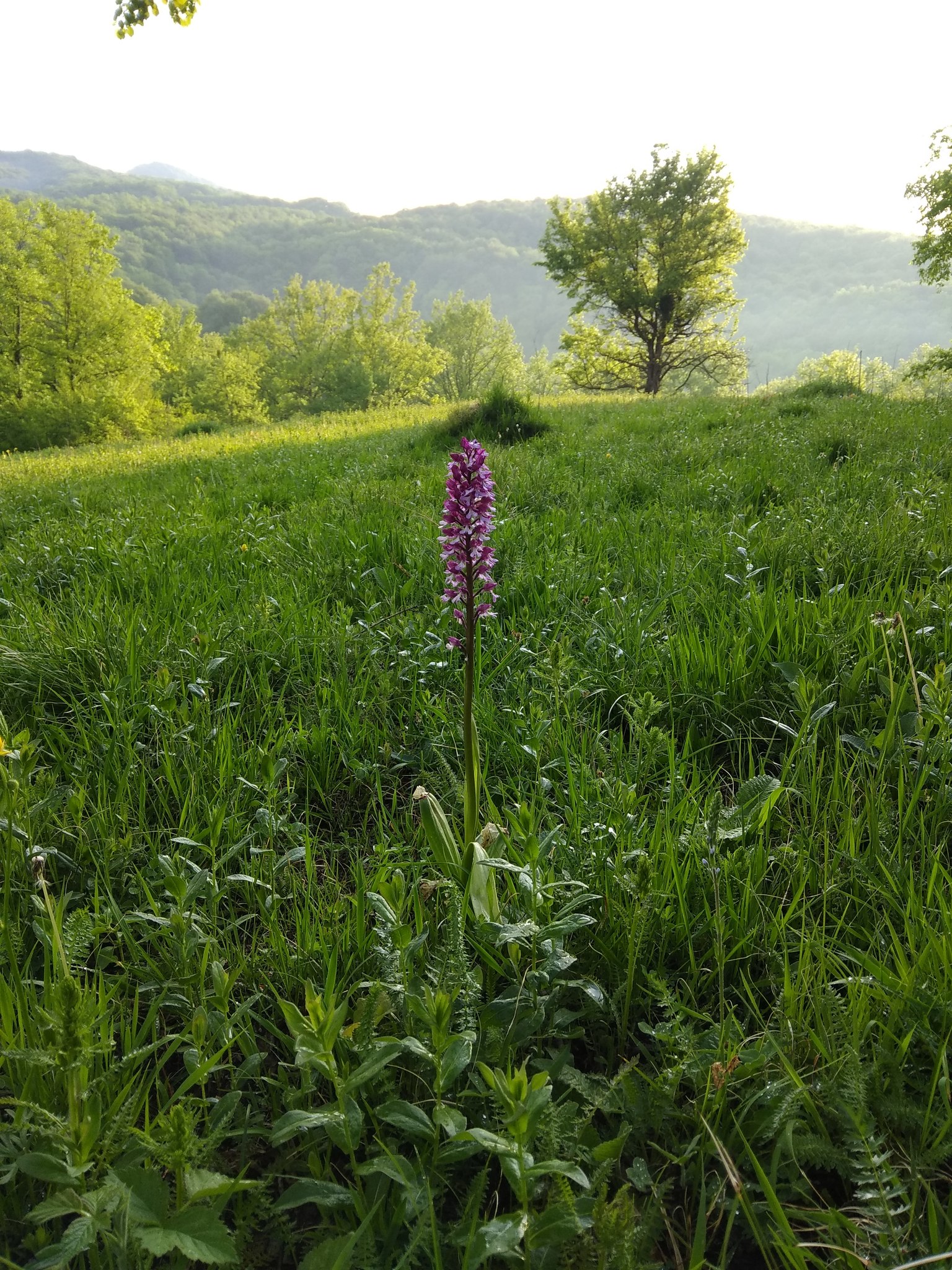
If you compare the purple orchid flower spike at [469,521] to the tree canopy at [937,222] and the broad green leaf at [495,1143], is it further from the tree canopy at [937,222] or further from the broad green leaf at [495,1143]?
the tree canopy at [937,222]

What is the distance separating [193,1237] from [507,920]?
85 cm

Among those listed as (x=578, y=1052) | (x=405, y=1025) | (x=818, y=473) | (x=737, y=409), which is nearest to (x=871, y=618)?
(x=578, y=1052)

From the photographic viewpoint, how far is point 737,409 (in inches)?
404

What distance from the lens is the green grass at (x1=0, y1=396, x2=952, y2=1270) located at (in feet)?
3.58

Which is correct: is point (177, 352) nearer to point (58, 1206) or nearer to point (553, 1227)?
point (58, 1206)

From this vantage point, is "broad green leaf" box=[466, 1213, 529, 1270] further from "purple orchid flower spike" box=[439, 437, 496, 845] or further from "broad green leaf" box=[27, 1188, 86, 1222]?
"purple orchid flower spike" box=[439, 437, 496, 845]

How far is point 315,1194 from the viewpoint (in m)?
1.08

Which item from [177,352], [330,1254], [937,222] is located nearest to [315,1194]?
[330,1254]

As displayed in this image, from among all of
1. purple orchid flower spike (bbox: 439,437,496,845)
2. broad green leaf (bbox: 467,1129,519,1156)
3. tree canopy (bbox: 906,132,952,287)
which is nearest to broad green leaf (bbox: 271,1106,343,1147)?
broad green leaf (bbox: 467,1129,519,1156)

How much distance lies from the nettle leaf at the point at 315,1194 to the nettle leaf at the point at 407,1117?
119 millimetres

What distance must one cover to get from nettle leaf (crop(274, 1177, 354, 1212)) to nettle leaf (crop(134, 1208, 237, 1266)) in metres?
0.09

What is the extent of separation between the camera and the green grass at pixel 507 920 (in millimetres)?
1090

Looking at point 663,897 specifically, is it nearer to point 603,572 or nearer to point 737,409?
point 603,572

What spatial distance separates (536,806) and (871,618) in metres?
1.60
